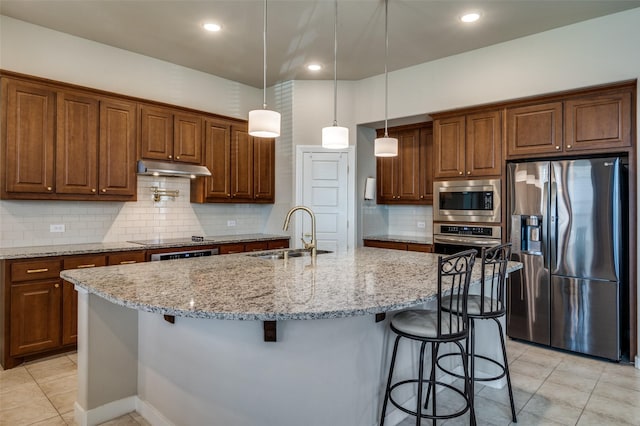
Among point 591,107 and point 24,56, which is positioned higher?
point 24,56

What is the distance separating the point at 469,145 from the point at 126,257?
12.1 ft

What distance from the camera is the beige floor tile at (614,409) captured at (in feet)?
→ 8.00

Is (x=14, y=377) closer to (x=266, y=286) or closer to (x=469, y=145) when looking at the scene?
(x=266, y=286)

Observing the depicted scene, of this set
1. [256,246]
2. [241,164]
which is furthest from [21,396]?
[241,164]

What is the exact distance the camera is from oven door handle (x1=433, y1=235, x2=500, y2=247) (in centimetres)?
403

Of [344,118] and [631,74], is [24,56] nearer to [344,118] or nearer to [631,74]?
[344,118]

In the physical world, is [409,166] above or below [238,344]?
above

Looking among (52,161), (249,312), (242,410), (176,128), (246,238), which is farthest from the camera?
(246,238)

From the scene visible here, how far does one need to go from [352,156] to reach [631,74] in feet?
9.54

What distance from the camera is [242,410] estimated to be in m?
1.89

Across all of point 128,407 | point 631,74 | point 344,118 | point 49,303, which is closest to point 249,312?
point 128,407

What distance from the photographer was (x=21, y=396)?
2697 mm

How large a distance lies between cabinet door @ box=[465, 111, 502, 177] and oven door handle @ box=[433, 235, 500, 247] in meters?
0.69

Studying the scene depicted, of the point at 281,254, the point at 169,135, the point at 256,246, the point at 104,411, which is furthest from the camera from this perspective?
the point at 256,246
